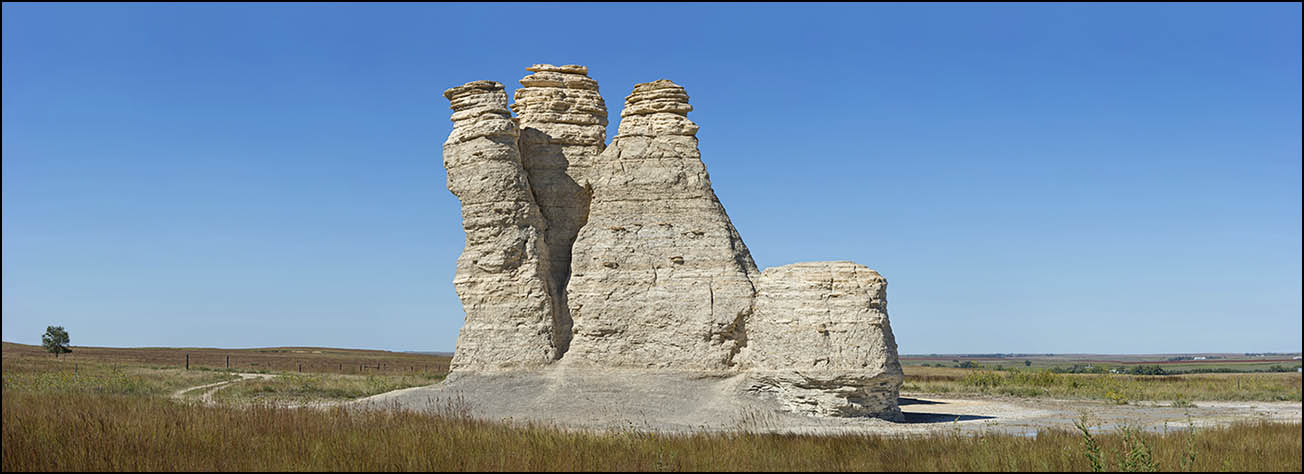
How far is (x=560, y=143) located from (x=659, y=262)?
515 cm

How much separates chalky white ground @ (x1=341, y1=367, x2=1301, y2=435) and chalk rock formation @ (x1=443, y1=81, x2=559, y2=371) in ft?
2.60

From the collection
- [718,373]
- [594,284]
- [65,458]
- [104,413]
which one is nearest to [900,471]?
[65,458]

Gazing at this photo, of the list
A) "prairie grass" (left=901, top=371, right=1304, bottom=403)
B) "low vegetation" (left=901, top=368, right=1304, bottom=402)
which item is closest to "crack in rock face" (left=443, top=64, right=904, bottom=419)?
Answer: "prairie grass" (left=901, top=371, right=1304, bottom=403)

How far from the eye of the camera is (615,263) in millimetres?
25781

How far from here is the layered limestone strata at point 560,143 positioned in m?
28.0

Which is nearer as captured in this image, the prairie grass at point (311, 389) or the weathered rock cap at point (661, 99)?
the weathered rock cap at point (661, 99)

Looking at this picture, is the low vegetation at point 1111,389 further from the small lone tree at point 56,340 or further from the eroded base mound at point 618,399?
the small lone tree at point 56,340

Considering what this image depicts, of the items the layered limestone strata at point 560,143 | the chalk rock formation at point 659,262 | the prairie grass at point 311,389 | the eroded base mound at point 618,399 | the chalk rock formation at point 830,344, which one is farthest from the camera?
the prairie grass at point 311,389

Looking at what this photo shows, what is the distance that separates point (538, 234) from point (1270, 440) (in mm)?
16988

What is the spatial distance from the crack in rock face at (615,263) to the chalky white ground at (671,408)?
0.53 meters

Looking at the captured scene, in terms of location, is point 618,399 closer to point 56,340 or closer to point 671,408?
point 671,408

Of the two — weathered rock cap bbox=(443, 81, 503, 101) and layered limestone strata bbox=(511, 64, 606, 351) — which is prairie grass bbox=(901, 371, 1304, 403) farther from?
weathered rock cap bbox=(443, 81, 503, 101)

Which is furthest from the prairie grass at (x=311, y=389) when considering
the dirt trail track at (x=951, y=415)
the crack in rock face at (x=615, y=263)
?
the crack in rock face at (x=615, y=263)

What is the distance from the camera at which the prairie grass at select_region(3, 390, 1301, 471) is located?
11.5m
